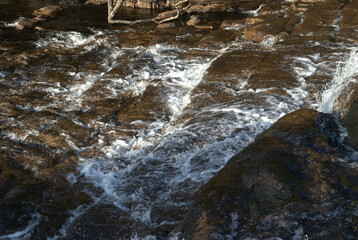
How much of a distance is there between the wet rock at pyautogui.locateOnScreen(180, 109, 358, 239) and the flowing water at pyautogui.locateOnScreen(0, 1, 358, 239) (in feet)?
2.87

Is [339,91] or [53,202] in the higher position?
[339,91]

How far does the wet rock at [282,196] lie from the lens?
9.59ft

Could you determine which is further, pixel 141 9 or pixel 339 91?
pixel 141 9

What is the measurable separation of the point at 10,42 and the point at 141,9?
6.80 m

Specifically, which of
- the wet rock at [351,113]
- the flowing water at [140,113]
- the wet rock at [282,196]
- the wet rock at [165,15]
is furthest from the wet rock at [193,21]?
the wet rock at [282,196]

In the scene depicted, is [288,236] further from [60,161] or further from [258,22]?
[258,22]

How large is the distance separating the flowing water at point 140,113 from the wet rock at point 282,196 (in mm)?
876

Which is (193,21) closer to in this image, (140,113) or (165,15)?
(165,15)

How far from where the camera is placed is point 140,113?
6.88 metres

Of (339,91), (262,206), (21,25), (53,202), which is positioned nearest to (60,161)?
(53,202)

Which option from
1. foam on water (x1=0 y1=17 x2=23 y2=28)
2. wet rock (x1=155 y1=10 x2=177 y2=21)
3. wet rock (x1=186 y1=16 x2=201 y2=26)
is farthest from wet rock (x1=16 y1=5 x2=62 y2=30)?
wet rock (x1=186 y1=16 x2=201 y2=26)

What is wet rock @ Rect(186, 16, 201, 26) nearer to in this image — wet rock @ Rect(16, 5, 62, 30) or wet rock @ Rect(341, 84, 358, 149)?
wet rock @ Rect(16, 5, 62, 30)

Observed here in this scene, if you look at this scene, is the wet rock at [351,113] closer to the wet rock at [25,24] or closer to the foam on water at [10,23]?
the wet rock at [25,24]

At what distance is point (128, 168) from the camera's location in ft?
17.8
